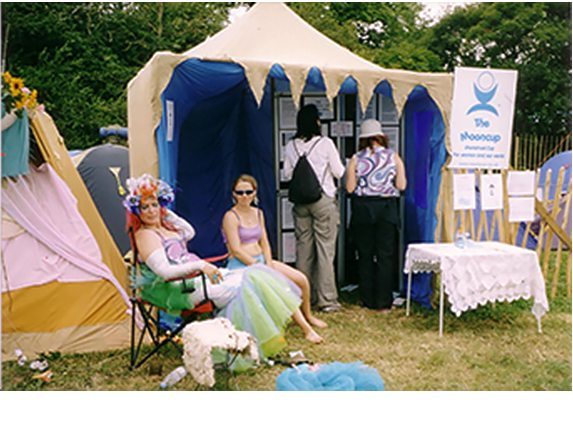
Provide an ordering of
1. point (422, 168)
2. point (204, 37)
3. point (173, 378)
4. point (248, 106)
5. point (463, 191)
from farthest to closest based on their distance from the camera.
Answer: point (204, 37) < point (248, 106) < point (422, 168) < point (463, 191) < point (173, 378)

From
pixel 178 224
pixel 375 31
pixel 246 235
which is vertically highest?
pixel 375 31

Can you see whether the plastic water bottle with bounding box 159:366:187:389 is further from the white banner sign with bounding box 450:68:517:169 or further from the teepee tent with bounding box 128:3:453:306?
the white banner sign with bounding box 450:68:517:169

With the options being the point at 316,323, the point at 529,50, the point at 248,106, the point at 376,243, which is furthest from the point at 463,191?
the point at 529,50

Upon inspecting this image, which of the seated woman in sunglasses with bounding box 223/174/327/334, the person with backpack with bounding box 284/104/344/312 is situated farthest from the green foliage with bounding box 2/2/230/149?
the seated woman in sunglasses with bounding box 223/174/327/334

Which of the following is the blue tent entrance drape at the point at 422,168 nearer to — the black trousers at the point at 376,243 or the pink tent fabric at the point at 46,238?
the black trousers at the point at 376,243

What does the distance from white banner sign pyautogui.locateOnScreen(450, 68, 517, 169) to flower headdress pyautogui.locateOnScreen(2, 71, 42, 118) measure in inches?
120

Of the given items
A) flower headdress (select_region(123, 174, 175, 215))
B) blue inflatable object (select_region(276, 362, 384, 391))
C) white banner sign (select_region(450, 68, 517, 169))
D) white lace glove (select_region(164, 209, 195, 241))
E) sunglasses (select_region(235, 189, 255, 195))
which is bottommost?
blue inflatable object (select_region(276, 362, 384, 391))

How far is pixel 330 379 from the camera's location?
293 centimetres

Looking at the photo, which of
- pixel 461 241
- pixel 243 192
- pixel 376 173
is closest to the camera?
pixel 243 192

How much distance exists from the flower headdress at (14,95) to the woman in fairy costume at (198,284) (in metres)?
A: 0.79

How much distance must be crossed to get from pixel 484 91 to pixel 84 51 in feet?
33.9

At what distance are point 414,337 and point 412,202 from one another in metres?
1.42

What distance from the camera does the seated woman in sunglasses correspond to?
4.07 metres

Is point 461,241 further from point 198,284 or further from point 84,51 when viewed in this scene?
point 84,51
